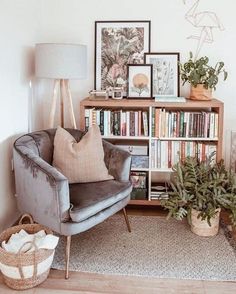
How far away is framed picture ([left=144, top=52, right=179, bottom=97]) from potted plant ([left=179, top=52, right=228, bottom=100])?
155 millimetres

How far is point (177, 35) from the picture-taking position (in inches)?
134

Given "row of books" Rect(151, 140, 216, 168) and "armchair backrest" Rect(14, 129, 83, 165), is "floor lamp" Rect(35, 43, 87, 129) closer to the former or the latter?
"armchair backrest" Rect(14, 129, 83, 165)

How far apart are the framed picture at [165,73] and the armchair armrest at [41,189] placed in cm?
Answer: 134

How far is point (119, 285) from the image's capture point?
2.28m

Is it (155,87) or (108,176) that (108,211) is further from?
(155,87)

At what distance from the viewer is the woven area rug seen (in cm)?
242

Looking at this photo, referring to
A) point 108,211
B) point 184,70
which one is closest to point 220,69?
point 184,70

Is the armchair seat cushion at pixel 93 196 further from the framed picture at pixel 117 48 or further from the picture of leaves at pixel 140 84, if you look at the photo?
the framed picture at pixel 117 48

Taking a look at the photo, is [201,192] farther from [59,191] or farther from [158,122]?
[59,191]

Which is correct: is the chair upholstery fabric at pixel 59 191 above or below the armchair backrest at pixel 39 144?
below

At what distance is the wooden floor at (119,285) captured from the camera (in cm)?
222

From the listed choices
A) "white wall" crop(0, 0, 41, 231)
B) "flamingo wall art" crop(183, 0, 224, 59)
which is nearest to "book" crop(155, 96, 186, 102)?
"flamingo wall art" crop(183, 0, 224, 59)

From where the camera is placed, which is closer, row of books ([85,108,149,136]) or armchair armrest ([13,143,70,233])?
armchair armrest ([13,143,70,233])

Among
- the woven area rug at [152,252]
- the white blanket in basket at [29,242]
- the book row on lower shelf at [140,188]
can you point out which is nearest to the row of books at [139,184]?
the book row on lower shelf at [140,188]
